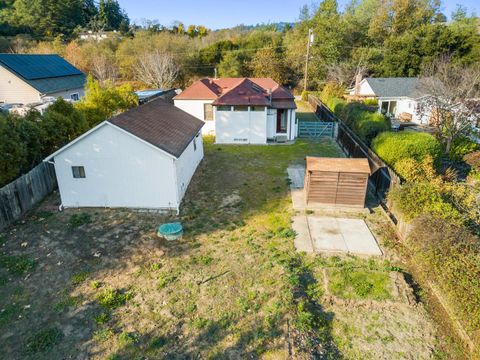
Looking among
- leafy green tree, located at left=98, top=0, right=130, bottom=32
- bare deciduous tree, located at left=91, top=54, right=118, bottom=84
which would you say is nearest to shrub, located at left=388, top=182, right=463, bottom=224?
bare deciduous tree, located at left=91, top=54, right=118, bottom=84

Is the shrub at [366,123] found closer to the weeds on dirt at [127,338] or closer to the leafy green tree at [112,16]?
the weeds on dirt at [127,338]

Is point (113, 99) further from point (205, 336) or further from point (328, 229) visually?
point (205, 336)

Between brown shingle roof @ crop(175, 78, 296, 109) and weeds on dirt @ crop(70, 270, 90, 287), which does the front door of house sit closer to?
brown shingle roof @ crop(175, 78, 296, 109)

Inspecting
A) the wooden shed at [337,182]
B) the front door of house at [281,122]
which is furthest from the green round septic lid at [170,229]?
the front door of house at [281,122]

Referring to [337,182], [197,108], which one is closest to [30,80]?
[197,108]

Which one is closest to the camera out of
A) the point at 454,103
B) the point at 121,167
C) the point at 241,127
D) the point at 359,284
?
the point at 359,284

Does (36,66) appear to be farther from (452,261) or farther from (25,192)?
(452,261)
